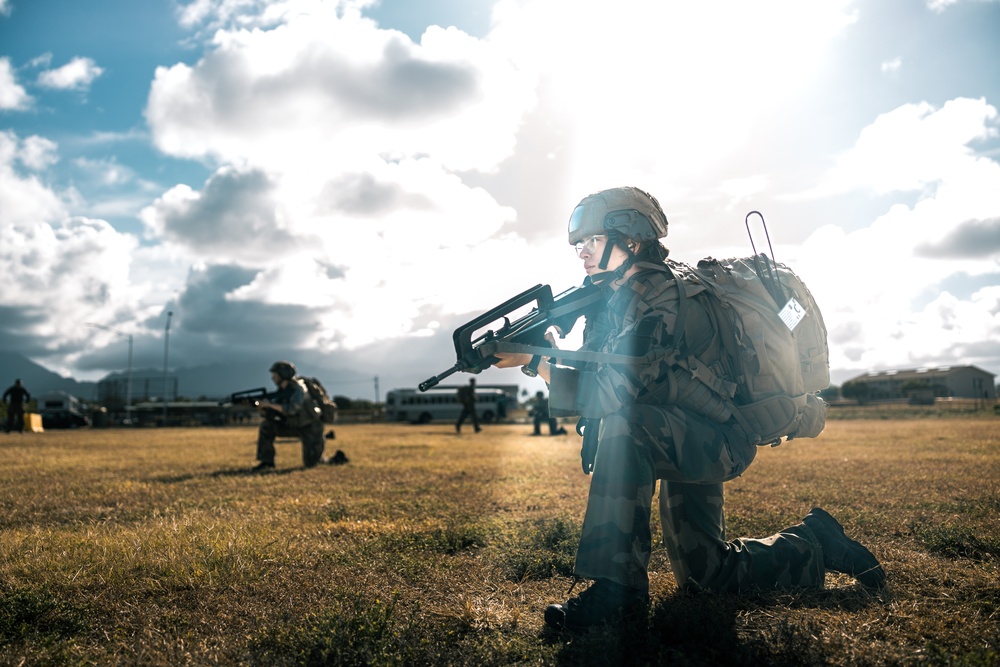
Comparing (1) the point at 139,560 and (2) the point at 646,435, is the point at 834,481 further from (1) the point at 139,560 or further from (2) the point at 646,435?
(1) the point at 139,560

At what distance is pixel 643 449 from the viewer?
3.57m

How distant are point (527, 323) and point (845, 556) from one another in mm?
2498

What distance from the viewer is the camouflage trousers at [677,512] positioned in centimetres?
345

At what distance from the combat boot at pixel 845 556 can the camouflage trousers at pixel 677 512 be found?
0.46 ft

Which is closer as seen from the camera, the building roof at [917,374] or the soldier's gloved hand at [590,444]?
the soldier's gloved hand at [590,444]

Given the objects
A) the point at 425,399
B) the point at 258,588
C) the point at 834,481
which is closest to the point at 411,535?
the point at 258,588

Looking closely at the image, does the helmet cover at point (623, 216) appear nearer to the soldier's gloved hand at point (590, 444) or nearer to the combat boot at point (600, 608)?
the soldier's gloved hand at point (590, 444)

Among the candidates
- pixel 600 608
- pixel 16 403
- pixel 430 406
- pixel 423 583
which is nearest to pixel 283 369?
pixel 423 583

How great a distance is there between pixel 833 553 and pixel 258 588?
3625 millimetres

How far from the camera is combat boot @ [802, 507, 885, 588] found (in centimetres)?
415

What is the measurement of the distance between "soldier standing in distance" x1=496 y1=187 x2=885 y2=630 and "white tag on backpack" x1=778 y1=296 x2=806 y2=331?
1.37 ft

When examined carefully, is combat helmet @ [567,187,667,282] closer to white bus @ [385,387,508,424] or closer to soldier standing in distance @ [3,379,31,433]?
soldier standing in distance @ [3,379,31,433]

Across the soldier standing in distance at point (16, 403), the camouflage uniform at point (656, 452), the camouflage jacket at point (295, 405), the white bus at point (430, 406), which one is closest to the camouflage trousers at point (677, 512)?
the camouflage uniform at point (656, 452)

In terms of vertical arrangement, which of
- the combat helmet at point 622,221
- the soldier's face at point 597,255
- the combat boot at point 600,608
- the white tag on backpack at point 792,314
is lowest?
the combat boot at point 600,608
